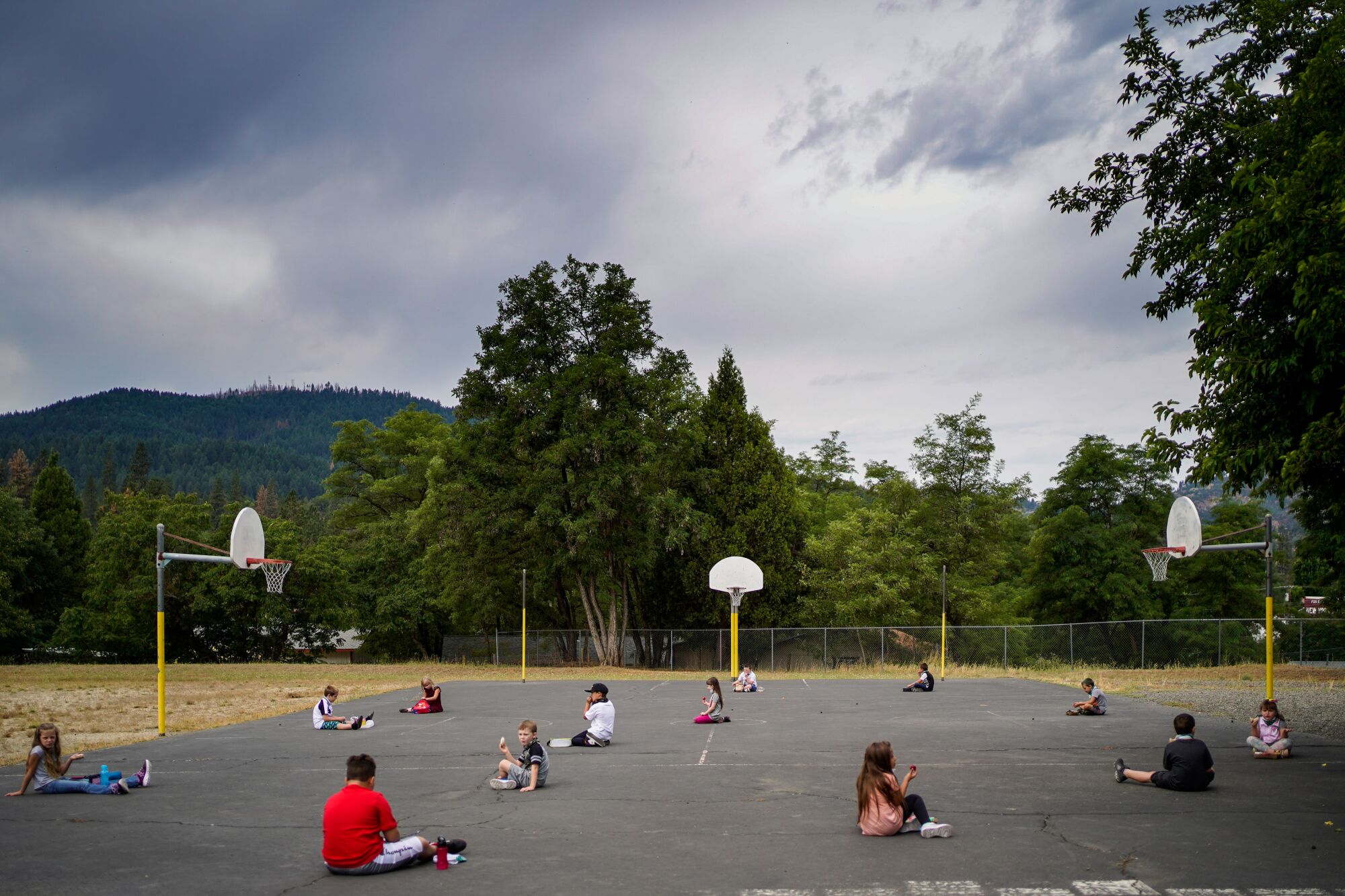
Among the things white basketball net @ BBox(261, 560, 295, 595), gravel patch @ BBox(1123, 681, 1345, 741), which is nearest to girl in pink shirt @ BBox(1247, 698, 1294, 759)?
gravel patch @ BBox(1123, 681, 1345, 741)

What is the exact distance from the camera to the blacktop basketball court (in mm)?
8078

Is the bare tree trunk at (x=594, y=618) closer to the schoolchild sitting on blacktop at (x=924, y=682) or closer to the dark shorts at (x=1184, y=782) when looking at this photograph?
the schoolchild sitting on blacktop at (x=924, y=682)

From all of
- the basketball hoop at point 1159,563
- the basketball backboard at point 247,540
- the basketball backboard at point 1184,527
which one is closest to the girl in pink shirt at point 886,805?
the basketball backboard at point 1184,527

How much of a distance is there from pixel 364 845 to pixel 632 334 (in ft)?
134

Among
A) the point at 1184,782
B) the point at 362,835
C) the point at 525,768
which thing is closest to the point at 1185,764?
the point at 1184,782

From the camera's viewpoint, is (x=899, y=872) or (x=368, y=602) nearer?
(x=899, y=872)

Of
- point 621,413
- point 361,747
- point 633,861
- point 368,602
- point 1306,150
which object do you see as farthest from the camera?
point 368,602

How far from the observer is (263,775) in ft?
46.3

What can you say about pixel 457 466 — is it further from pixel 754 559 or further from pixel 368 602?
pixel 368 602

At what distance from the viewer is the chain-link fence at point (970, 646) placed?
150 feet

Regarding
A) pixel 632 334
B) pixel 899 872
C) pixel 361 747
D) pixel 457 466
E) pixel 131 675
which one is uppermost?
pixel 632 334

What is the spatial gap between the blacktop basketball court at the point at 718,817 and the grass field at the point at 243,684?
3373 millimetres

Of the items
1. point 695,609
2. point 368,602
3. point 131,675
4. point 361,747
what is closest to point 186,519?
point 368,602

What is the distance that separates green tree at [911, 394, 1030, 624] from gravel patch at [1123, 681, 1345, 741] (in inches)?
915
